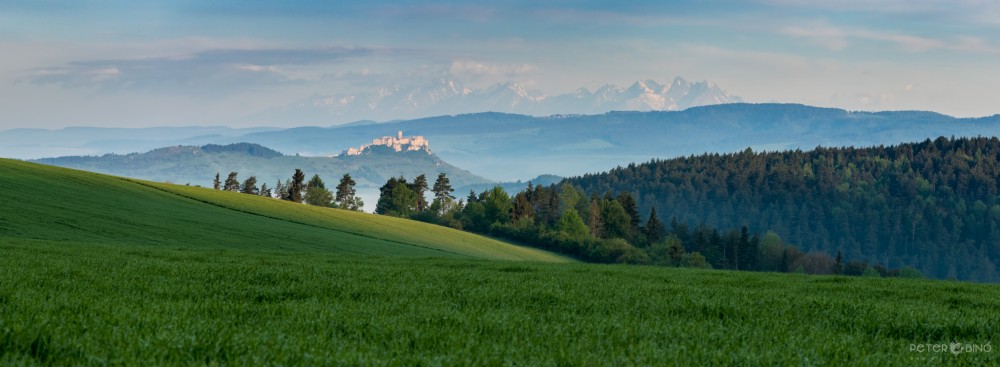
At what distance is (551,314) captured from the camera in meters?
12.7

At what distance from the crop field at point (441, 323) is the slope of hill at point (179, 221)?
109 ft

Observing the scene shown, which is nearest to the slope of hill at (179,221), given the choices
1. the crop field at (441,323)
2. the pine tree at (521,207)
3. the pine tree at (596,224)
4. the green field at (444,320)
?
the green field at (444,320)

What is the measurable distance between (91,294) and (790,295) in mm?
14451

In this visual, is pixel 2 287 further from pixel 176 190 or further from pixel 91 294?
pixel 176 190

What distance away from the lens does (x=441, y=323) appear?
1122cm

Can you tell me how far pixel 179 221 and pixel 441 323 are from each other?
69.2 metres

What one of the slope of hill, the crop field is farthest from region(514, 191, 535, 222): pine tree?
the crop field

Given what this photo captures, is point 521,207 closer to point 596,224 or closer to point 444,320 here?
point 596,224

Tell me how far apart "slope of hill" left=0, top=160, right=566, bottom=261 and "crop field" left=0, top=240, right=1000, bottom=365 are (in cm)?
3321

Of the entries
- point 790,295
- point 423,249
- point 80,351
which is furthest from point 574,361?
point 423,249

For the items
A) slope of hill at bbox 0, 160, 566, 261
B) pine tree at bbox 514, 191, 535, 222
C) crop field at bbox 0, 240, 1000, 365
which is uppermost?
pine tree at bbox 514, 191, 535, 222

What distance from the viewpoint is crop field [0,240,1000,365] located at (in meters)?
8.31

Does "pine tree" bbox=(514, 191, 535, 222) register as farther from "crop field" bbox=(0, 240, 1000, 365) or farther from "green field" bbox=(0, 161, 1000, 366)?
"crop field" bbox=(0, 240, 1000, 365)

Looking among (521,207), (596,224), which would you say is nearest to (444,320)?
(596,224)
